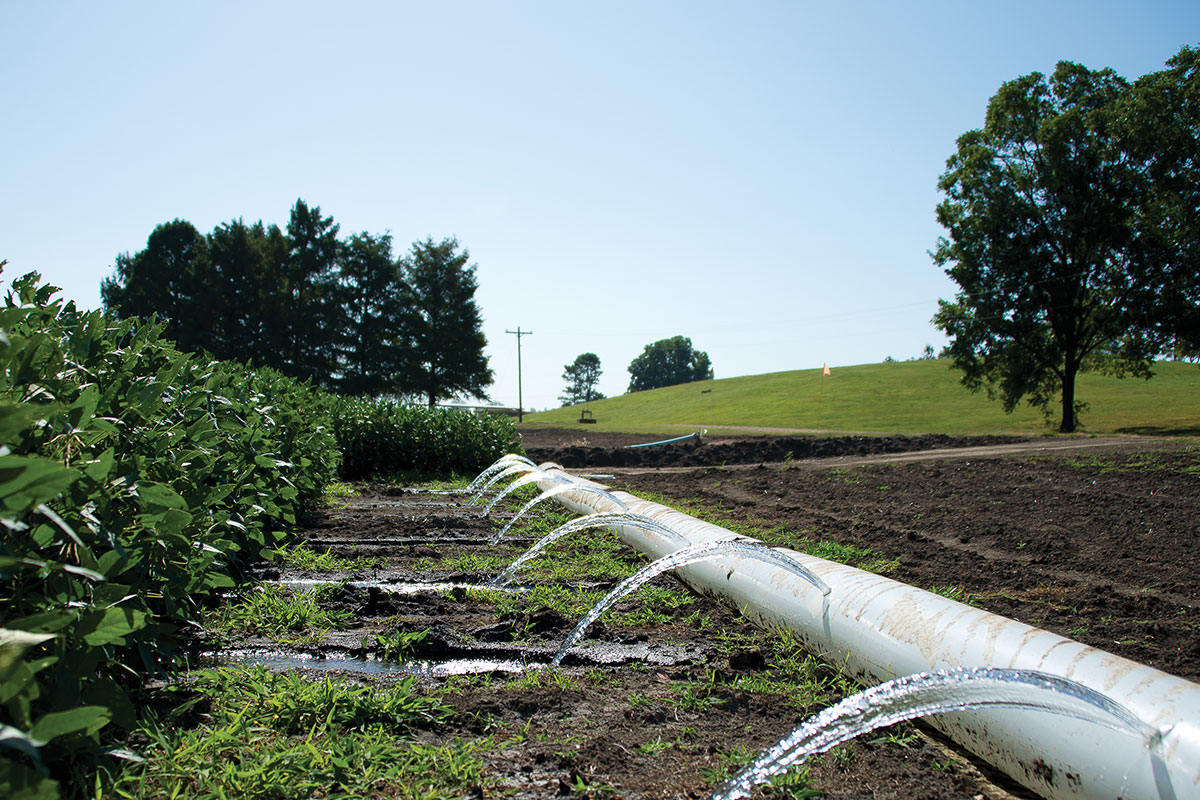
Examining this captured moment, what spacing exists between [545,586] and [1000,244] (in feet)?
92.1

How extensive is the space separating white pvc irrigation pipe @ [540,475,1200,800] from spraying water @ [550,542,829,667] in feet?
0.17

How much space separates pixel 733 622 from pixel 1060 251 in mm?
28782

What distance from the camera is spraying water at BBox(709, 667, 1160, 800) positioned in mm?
2156

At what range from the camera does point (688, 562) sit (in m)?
4.07

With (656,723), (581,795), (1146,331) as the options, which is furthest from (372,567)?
(1146,331)

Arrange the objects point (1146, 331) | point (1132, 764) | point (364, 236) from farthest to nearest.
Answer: point (364, 236) < point (1146, 331) < point (1132, 764)

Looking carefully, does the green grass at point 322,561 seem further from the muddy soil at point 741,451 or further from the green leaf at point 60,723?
the muddy soil at point 741,451

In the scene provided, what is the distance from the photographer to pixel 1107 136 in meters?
26.3

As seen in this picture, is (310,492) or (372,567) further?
(310,492)

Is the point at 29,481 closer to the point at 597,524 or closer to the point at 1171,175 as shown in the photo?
the point at 597,524

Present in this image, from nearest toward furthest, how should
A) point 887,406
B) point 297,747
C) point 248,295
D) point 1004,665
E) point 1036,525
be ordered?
1. point 297,747
2. point 1004,665
3. point 1036,525
4. point 887,406
5. point 248,295

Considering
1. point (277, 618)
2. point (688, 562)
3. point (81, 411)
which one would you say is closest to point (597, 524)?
point (688, 562)

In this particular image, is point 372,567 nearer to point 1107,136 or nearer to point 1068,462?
point 1068,462

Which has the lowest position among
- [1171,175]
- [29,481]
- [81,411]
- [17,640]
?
[17,640]
